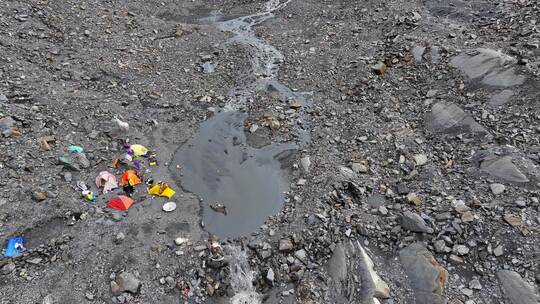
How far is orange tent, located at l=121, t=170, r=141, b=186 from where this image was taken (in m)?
9.51

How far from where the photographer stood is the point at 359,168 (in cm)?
999

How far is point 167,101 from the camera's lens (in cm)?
1239

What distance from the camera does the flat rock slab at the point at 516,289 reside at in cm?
696

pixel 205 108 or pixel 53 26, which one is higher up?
pixel 53 26

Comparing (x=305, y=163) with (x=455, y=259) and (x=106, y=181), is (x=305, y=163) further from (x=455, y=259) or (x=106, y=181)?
(x=106, y=181)

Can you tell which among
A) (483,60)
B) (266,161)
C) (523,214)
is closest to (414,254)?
(523,214)

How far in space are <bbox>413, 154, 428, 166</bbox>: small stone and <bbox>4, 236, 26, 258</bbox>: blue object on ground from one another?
9.13m

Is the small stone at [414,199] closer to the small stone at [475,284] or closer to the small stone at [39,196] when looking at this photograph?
the small stone at [475,284]

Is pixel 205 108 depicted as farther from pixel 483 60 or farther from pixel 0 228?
pixel 483 60

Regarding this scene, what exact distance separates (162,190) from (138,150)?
A: 1.70m

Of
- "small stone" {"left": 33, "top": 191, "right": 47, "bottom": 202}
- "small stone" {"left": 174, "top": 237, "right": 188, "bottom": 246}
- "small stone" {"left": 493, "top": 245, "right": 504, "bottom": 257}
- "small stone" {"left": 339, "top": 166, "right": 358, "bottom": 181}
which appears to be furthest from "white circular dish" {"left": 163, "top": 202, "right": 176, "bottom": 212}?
"small stone" {"left": 493, "top": 245, "right": 504, "bottom": 257}

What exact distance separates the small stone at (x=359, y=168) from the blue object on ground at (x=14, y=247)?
759 centimetres

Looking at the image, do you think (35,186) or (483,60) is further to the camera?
(483,60)

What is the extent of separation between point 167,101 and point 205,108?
1230 millimetres
